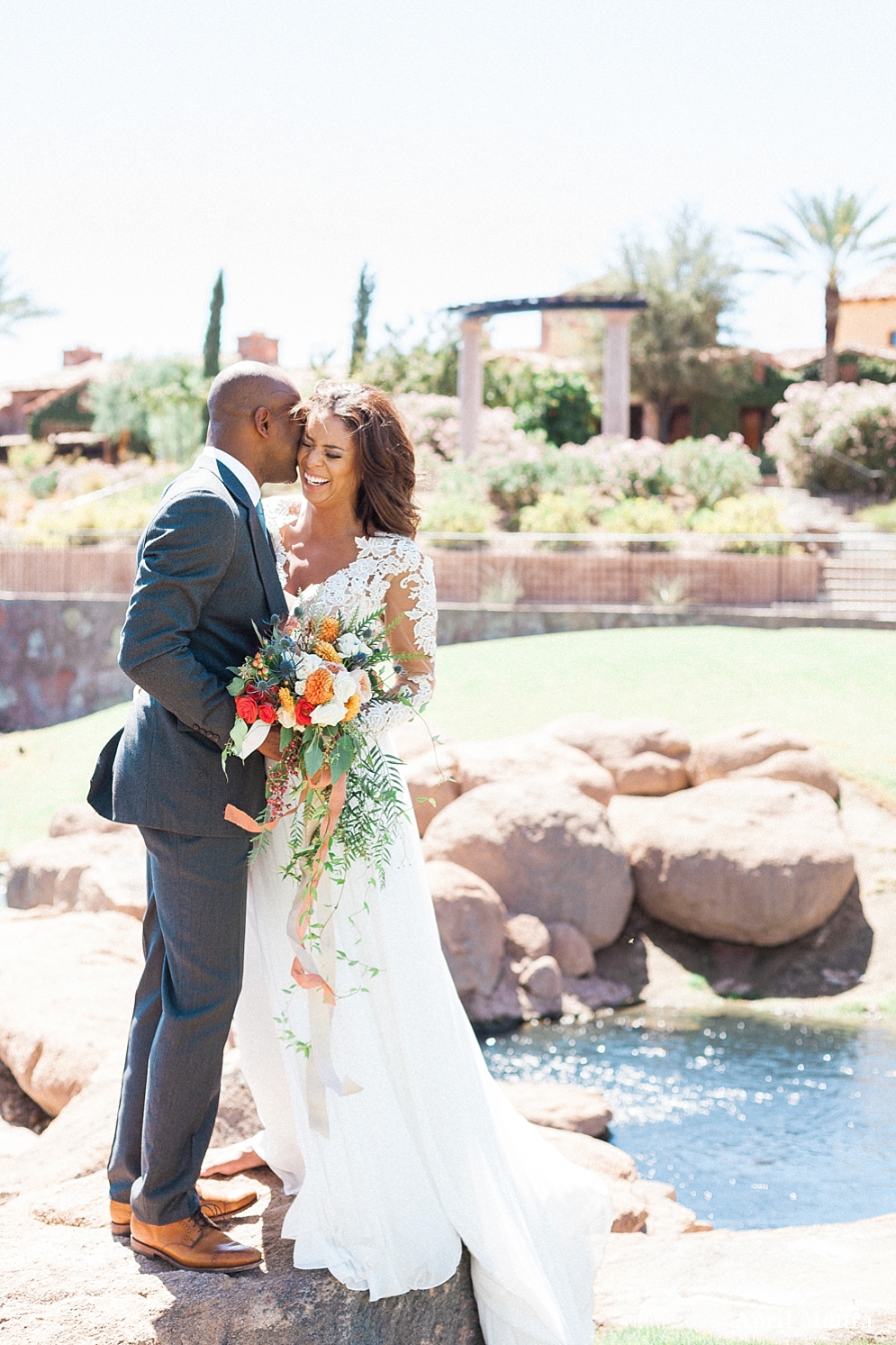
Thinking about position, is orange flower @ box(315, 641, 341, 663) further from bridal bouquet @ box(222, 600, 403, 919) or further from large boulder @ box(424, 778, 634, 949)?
large boulder @ box(424, 778, 634, 949)

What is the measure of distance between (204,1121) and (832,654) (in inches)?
406

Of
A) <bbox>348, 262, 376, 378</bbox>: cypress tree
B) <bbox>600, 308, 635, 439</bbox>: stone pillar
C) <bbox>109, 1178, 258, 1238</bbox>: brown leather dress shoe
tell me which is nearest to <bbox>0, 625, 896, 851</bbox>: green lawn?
<bbox>109, 1178, 258, 1238</bbox>: brown leather dress shoe

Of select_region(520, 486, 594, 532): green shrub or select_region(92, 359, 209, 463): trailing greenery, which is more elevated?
select_region(92, 359, 209, 463): trailing greenery

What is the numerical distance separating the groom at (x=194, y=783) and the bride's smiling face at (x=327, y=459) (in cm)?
14

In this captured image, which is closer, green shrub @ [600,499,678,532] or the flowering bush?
green shrub @ [600,499,678,532]

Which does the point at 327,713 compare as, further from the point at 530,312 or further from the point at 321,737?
the point at 530,312

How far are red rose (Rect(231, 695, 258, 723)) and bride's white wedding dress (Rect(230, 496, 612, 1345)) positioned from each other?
1.27 ft

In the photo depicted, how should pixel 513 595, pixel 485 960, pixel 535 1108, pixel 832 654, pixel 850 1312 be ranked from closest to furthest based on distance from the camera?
pixel 850 1312 < pixel 535 1108 < pixel 485 960 < pixel 832 654 < pixel 513 595

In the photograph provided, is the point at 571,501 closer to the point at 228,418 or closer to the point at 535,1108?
the point at 535,1108

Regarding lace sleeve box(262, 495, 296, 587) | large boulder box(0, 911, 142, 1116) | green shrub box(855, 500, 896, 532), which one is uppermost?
lace sleeve box(262, 495, 296, 587)

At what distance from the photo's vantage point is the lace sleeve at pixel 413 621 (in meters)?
3.26

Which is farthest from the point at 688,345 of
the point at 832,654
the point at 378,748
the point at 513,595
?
the point at 378,748

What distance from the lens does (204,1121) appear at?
3.03 meters

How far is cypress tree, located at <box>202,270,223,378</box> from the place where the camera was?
3550cm
